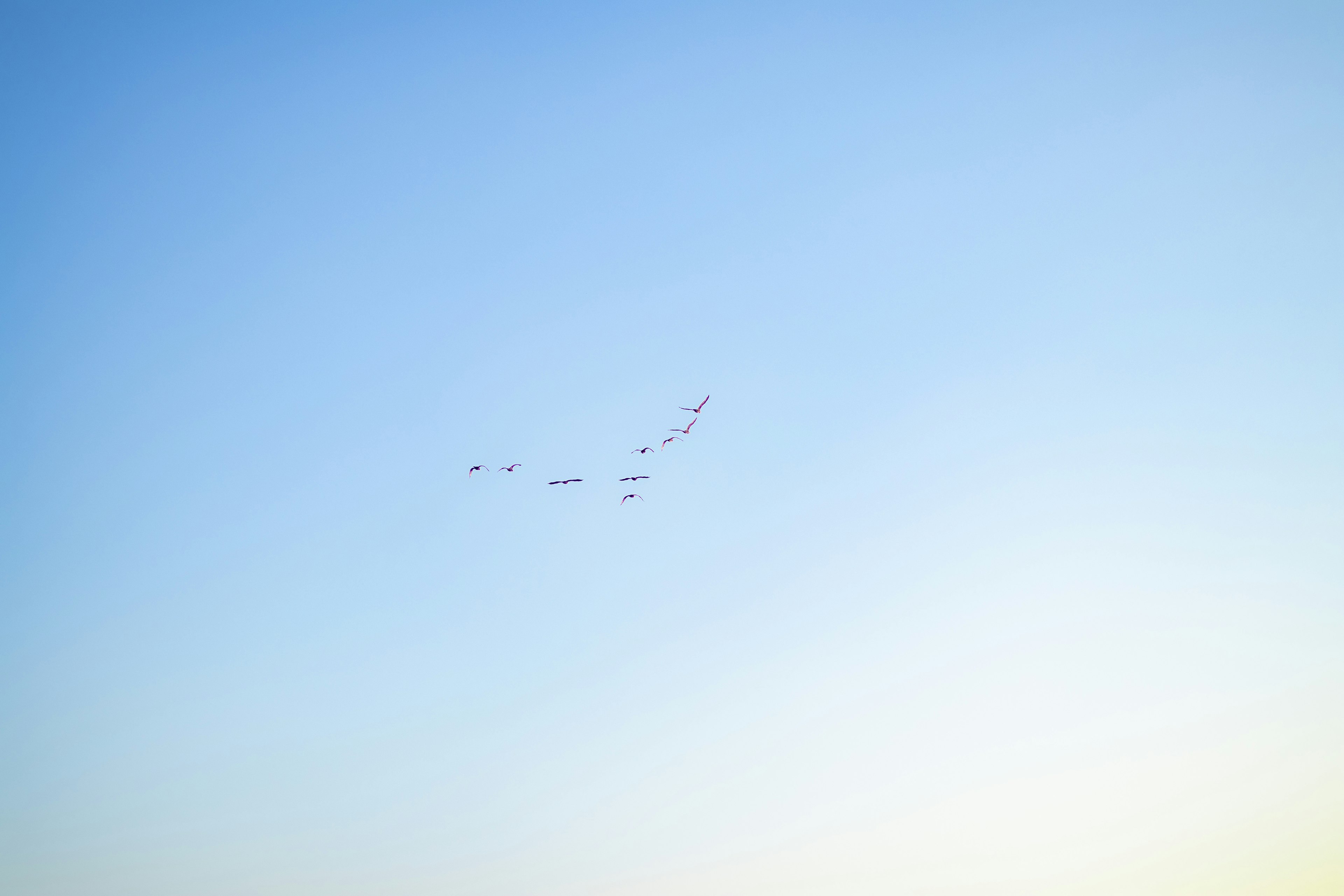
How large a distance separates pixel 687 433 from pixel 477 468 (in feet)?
69.7

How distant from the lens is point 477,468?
8050 cm

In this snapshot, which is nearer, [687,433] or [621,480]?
[687,433]

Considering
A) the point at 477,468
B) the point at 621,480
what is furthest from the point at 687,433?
the point at 477,468

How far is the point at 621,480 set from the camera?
276ft

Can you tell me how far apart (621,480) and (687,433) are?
9.74 metres

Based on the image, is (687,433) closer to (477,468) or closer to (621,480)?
(621,480)

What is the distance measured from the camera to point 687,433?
78.9 meters

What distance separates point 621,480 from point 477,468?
14725 millimetres
